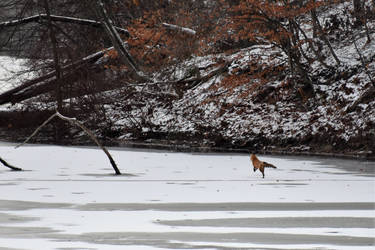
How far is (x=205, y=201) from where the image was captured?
8.46 meters

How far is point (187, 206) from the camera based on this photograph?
26.5 ft

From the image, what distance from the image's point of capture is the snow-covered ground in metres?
6.00

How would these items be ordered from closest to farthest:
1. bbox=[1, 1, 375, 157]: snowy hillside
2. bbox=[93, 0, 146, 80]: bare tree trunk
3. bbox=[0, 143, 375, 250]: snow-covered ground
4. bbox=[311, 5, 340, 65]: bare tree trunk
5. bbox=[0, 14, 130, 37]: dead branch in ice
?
bbox=[0, 143, 375, 250]: snow-covered ground → bbox=[1, 1, 375, 157]: snowy hillside → bbox=[311, 5, 340, 65]: bare tree trunk → bbox=[93, 0, 146, 80]: bare tree trunk → bbox=[0, 14, 130, 37]: dead branch in ice

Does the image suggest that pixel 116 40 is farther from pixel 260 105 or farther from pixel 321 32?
pixel 321 32

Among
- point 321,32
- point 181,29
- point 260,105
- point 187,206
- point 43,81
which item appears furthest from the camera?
point 43,81

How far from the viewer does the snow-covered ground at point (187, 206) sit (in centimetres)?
600

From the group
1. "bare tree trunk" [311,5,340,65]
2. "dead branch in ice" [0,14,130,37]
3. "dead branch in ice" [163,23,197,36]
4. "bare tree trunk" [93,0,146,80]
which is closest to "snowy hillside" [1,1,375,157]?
"bare tree trunk" [311,5,340,65]

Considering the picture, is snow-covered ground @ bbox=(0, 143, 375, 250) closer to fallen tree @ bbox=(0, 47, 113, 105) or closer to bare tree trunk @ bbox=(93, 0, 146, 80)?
bare tree trunk @ bbox=(93, 0, 146, 80)

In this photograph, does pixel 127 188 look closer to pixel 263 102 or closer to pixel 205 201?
pixel 205 201

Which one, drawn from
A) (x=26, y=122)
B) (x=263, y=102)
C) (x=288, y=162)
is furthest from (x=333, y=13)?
(x=26, y=122)

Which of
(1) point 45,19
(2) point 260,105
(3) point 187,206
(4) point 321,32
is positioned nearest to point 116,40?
(1) point 45,19

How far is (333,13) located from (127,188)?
15.1 metres

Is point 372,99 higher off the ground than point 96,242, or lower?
higher

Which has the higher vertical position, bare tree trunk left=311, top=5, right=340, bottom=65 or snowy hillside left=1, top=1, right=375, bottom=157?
bare tree trunk left=311, top=5, right=340, bottom=65
